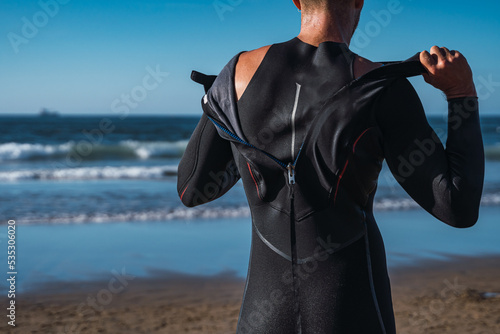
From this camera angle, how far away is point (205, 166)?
1.43m

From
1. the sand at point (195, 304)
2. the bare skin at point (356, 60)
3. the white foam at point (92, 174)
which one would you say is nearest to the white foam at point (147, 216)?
the sand at point (195, 304)

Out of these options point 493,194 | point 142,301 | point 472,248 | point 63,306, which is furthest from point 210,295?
point 493,194

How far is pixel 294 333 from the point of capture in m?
1.28

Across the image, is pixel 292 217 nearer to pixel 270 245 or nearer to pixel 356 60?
pixel 270 245

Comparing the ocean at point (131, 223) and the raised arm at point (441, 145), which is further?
the ocean at point (131, 223)

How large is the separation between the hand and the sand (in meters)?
3.89

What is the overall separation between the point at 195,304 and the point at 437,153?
451cm

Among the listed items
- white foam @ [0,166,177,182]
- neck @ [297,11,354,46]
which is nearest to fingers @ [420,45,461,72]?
neck @ [297,11,354,46]

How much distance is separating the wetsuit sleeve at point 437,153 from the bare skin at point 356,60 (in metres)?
0.04

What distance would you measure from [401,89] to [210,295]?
4691 millimetres

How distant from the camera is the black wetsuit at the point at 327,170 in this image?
3.76ft

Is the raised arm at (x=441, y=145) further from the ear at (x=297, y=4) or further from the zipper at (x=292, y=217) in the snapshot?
the ear at (x=297, y=4)

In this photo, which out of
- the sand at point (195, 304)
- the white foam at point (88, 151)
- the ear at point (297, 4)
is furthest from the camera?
the white foam at point (88, 151)

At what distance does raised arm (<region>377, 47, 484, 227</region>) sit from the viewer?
113cm
